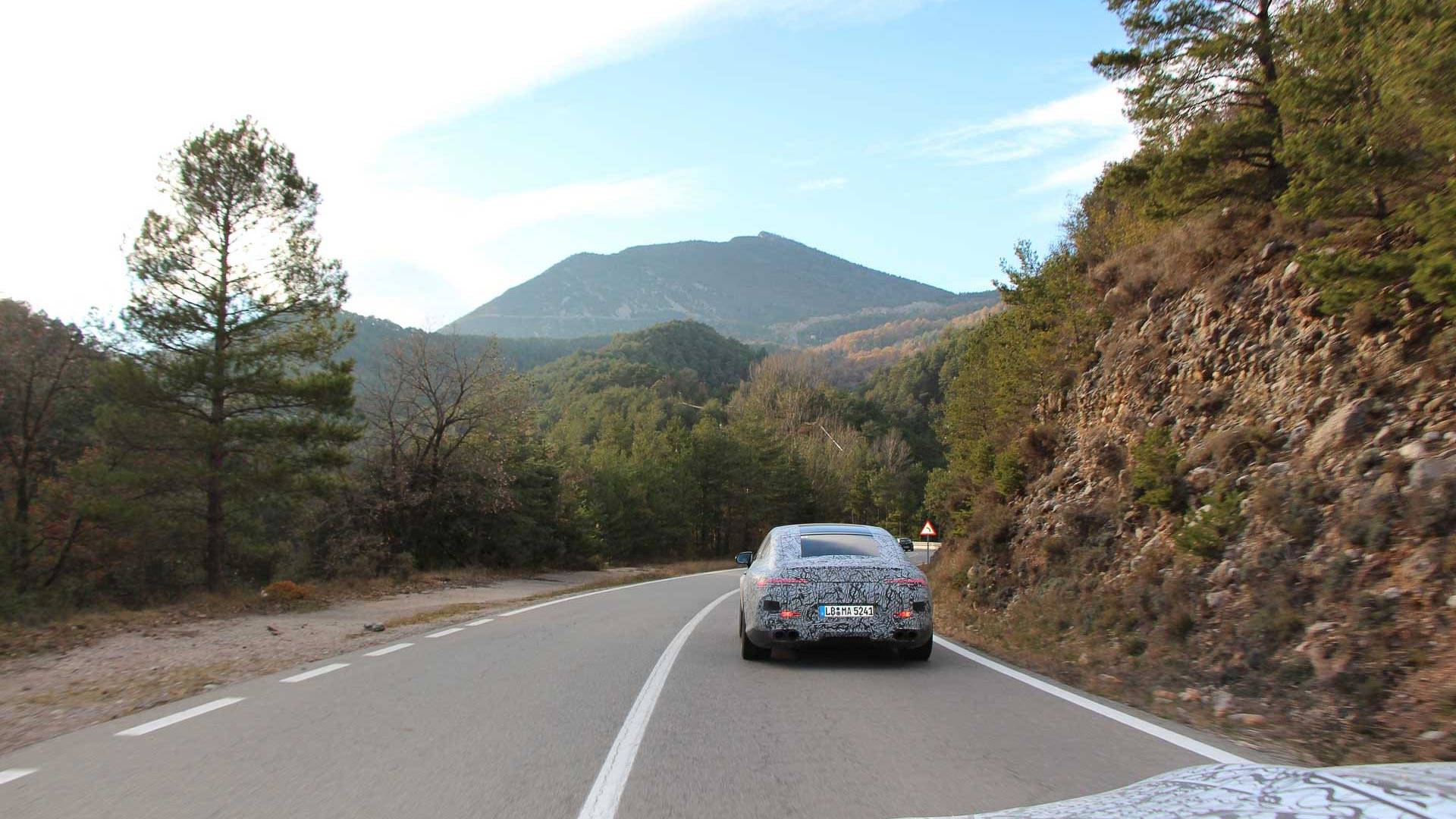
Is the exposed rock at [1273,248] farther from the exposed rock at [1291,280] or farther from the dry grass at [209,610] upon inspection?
the dry grass at [209,610]

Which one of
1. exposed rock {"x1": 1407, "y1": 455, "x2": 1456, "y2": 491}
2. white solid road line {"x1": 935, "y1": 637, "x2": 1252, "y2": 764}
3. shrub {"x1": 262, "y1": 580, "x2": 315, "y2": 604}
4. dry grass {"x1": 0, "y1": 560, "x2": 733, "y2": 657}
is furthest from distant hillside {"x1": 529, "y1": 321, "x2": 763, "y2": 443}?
exposed rock {"x1": 1407, "y1": 455, "x2": 1456, "y2": 491}

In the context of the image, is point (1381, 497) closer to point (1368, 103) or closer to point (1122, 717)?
point (1122, 717)

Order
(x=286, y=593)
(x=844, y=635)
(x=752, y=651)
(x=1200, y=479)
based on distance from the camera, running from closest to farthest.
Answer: (x=844, y=635) → (x=752, y=651) → (x=1200, y=479) → (x=286, y=593)

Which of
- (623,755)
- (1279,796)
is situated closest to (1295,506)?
(623,755)

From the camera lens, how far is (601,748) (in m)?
5.90

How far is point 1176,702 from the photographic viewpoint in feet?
24.8

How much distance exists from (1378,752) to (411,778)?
5.42m

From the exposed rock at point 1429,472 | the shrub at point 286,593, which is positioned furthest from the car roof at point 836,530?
the shrub at point 286,593

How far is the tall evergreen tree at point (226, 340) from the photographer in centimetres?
2280

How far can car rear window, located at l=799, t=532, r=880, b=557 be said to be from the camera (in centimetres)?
1002

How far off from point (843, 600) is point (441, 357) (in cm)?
2927

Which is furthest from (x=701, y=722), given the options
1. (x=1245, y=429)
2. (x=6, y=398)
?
(x=6, y=398)

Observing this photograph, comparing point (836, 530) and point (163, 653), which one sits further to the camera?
point (163, 653)

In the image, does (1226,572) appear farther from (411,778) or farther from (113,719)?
(113,719)
